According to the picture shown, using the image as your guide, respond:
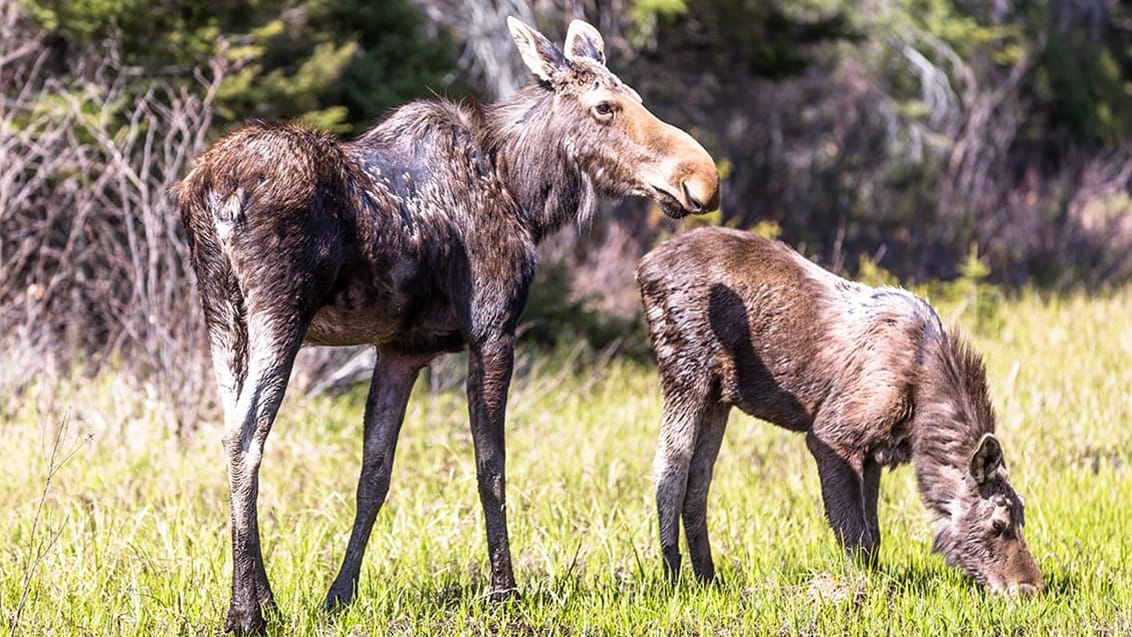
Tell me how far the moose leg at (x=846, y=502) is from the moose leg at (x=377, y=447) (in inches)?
69.8

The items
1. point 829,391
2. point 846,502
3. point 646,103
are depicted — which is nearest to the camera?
point 846,502

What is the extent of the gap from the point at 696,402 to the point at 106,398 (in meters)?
4.38

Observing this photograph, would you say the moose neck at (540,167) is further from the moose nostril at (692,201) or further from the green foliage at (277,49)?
the green foliage at (277,49)

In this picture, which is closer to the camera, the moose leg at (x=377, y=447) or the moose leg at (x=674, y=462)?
the moose leg at (x=377, y=447)

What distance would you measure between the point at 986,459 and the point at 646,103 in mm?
9680

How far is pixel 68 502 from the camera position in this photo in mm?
7031

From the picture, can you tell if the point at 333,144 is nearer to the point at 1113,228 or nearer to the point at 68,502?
the point at 68,502

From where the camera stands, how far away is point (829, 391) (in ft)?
20.2

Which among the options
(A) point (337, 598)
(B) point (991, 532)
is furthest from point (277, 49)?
(B) point (991, 532)

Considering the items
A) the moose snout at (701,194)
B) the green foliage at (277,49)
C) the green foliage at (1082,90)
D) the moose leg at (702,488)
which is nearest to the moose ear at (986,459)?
the moose leg at (702,488)

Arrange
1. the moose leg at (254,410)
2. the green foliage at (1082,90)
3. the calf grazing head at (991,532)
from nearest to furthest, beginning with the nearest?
the moose leg at (254,410) < the calf grazing head at (991,532) < the green foliage at (1082,90)

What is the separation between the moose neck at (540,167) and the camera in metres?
5.51

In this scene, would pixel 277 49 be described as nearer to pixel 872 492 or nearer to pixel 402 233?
pixel 402 233

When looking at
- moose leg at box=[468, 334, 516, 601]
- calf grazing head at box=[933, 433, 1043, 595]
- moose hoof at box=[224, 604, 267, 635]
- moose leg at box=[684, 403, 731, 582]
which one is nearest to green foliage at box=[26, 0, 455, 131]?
moose leg at box=[684, 403, 731, 582]
